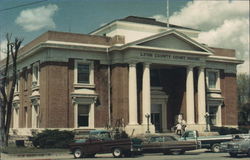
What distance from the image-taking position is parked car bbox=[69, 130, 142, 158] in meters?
28.0

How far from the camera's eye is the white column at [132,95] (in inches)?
1661

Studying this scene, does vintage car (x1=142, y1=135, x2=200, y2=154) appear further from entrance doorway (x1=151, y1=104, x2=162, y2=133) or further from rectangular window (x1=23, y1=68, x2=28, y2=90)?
rectangular window (x1=23, y1=68, x2=28, y2=90)

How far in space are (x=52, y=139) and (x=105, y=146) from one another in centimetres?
971

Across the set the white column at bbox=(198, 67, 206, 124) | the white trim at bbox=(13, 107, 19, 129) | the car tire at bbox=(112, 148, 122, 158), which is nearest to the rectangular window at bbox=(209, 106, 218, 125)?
the white column at bbox=(198, 67, 206, 124)

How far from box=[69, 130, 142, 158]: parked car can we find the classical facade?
1228 cm

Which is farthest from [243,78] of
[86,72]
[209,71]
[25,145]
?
[25,145]

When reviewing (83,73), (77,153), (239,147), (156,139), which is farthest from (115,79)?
(239,147)

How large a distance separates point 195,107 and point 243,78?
51.0 m

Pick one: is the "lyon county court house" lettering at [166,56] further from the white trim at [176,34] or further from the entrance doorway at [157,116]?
the entrance doorway at [157,116]

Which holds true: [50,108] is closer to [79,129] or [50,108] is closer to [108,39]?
[79,129]

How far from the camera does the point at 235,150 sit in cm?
2653

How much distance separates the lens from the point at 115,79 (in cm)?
4369

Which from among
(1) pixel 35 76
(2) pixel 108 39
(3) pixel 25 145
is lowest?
(3) pixel 25 145

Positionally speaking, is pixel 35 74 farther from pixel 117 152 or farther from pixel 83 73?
pixel 117 152
